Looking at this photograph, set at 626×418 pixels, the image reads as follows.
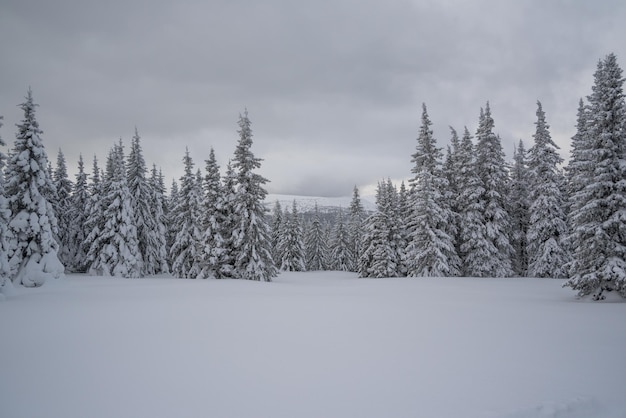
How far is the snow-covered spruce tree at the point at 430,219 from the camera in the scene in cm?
2980

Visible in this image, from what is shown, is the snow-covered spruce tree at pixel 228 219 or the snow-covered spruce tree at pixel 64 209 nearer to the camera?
the snow-covered spruce tree at pixel 228 219

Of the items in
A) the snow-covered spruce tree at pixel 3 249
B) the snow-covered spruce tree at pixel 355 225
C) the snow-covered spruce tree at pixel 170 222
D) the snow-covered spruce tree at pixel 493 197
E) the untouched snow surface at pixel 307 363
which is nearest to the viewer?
the untouched snow surface at pixel 307 363

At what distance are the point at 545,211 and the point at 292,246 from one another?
130ft

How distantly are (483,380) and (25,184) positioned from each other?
104ft

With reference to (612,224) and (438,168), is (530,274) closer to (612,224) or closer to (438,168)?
(438,168)

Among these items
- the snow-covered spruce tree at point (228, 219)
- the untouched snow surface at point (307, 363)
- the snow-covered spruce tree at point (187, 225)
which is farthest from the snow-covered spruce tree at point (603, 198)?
the snow-covered spruce tree at point (187, 225)

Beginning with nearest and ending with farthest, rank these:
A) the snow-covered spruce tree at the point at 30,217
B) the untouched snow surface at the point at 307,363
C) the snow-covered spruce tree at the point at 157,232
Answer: the untouched snow surface at the point at 307,363
the snow-covered spruce tree at the point at 30,217
the snow-covered spruce tree at the point at 157,232

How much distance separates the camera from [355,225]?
64.4 metres

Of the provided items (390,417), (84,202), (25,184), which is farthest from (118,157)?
(390,417)

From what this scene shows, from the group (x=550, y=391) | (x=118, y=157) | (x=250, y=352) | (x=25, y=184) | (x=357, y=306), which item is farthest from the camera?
(x=118, y=157)

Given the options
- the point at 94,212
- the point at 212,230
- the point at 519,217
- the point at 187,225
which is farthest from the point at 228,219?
→ the point at 519,217

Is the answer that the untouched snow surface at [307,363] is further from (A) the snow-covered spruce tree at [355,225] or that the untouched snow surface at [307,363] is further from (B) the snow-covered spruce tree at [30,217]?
(A) the snow-covered spruce tree at [355,225]

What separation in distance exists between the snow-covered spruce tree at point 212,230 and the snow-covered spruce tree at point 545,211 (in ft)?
96.6

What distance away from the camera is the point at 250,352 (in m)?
7.38
